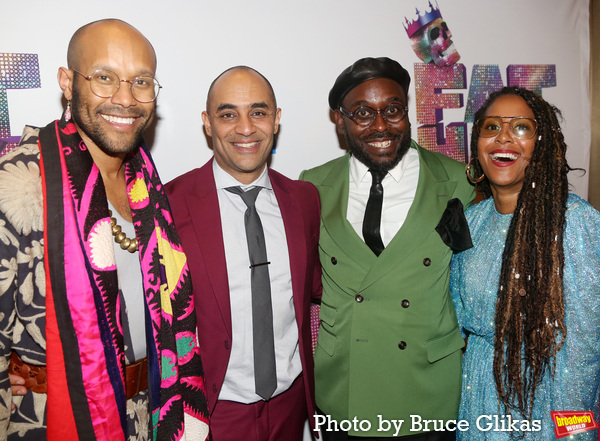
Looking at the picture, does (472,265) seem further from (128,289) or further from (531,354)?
(128,289)

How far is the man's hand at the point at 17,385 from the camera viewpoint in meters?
1.63

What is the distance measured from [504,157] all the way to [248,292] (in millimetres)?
1362

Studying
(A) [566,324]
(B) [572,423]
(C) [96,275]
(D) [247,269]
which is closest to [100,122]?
(C) [96,275]

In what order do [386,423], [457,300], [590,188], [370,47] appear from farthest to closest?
1. [590,188]
2. [370,47]
3. [457,300]
4. [386,423]

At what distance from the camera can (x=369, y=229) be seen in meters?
2.25

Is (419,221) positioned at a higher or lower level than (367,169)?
lower

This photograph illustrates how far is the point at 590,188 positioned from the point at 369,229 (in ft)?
8.69

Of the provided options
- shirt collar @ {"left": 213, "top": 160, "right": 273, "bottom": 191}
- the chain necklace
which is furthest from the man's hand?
shirt collar @ {"left": 213, "top": 160, "right": 273, "bottom": 191}

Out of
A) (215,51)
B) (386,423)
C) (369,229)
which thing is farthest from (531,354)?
(215,51)

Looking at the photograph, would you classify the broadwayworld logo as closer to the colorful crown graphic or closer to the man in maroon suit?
the man in maroon suit

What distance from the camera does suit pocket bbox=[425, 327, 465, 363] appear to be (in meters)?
2.16

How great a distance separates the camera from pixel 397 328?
2.18 metres

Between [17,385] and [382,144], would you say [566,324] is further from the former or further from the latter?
[17,385]

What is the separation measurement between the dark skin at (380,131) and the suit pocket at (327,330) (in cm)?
79
